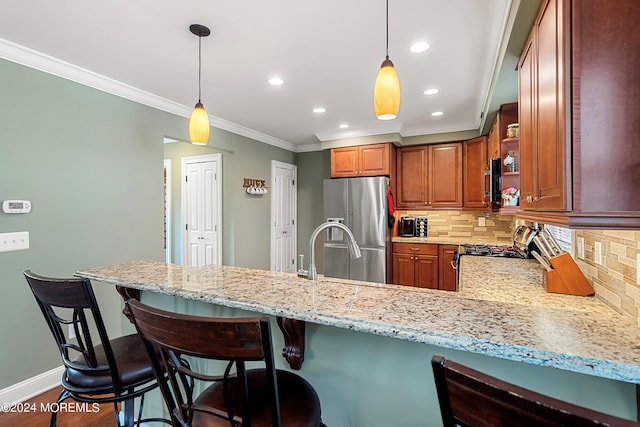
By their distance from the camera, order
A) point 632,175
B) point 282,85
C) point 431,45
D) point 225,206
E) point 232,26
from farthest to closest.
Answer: point 225,206 → point 282,85 → point 431,45 → point 232,26 → point 632,175

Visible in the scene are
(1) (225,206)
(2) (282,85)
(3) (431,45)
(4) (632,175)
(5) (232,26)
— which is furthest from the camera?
(1) (225,206)

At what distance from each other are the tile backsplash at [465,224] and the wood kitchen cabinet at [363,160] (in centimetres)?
87

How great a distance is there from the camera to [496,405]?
1.59 feet

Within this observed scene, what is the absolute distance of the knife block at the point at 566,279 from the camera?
167 centimetres

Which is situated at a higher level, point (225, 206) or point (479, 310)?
point (225, 206)

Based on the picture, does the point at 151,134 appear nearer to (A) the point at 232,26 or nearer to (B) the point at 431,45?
(A) the point at 232,26

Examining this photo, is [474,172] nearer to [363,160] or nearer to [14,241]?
[363,160]

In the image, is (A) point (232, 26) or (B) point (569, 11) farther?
(A) point (232, 26)

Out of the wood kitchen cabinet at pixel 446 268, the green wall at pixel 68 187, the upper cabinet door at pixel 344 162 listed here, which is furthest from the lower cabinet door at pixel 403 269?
the green wall at pixel 68 187

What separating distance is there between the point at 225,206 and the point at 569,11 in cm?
396

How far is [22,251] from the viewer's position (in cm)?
223

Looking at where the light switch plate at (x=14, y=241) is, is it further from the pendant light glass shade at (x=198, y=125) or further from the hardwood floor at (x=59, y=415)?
the pendant light glass shade at (x=198, y=125)

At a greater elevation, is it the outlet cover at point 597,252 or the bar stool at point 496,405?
the outlet cover at point 597,252

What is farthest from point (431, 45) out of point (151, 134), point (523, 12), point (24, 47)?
point (24, 47)
